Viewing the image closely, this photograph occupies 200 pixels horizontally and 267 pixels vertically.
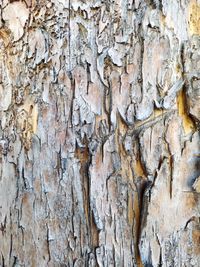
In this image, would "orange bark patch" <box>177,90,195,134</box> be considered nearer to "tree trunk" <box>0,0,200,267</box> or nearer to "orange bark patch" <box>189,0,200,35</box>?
"tree trunk" <box>0,0,200,267</box>

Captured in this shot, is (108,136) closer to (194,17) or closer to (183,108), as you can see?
(183,108)

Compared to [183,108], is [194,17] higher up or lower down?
higher up

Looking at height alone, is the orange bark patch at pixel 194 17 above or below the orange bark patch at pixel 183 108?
above

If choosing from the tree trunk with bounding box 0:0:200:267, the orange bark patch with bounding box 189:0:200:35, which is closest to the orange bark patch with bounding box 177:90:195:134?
the tree trunk with bounding box 0:0:200:267

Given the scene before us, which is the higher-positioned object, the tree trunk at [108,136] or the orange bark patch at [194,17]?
the orange bark patch at [194,17]

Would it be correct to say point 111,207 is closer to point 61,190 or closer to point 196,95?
point 61,190

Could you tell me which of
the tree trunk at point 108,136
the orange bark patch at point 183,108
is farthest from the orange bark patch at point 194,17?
the orange bark patch at point 183,108

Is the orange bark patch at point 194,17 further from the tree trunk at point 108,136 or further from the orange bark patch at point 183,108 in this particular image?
the orange bark patch at point 183,108

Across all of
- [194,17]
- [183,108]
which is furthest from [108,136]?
[194,17]

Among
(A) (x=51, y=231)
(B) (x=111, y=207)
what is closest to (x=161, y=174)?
(B) (x=111, y=207)
